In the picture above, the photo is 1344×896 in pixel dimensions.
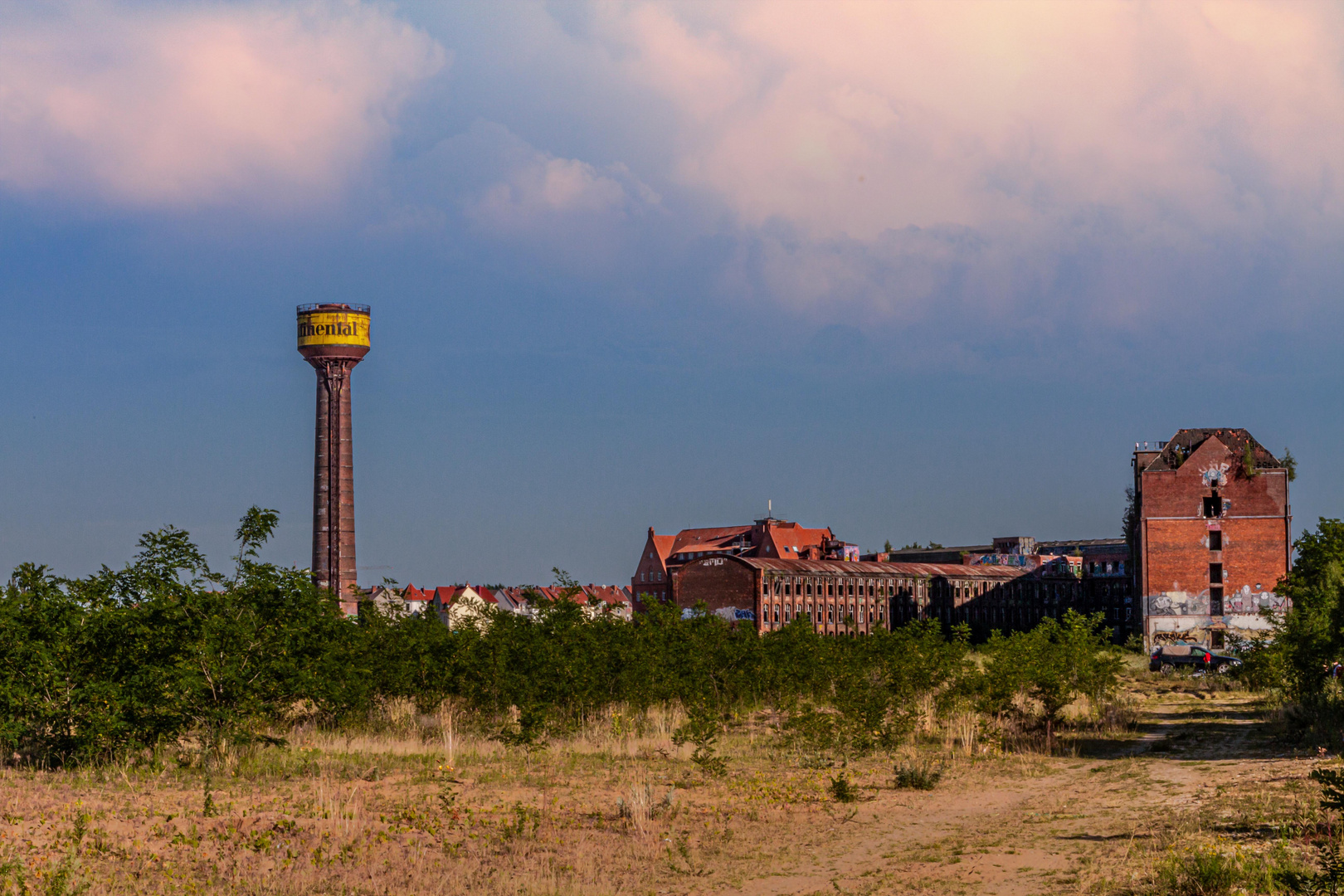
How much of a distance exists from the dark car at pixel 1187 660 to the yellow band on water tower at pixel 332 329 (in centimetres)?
5199

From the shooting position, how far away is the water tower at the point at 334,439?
3127 inches

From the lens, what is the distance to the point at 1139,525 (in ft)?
248

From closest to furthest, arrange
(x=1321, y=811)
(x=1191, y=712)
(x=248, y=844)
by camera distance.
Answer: (x=248, y=844) → (x=1321, y=811) → (x=1191, y=712)

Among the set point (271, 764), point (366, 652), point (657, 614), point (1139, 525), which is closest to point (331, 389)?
point (1139, 525)

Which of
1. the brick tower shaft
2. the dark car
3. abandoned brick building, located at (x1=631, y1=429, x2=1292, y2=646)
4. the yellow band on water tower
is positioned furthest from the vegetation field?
the yellow band on water tower

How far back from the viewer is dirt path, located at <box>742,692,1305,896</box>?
12312 millimetres

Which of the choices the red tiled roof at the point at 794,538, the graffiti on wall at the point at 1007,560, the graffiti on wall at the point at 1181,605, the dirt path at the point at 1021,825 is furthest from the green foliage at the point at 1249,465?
the dirt path at the point at 1021,825

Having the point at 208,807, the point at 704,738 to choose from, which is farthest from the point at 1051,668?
the point at 208,807

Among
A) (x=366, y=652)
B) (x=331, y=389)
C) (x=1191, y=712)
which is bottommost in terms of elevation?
(x=1191, y=712)

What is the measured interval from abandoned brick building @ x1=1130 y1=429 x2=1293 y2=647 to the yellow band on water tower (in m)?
47.7

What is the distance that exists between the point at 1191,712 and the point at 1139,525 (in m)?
47.9

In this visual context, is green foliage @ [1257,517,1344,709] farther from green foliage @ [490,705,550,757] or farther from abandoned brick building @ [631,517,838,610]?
abandoned brick building @ [631,517,838,610]

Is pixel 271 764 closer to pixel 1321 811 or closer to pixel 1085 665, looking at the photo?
pixel 1321 811

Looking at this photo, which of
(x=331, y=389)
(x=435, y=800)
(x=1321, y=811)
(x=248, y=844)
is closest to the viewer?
(x=248, y=844)
